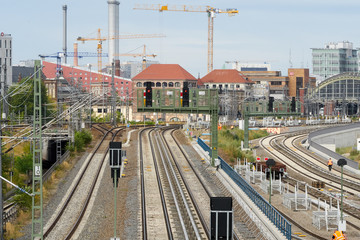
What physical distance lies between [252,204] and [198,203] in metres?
4.37

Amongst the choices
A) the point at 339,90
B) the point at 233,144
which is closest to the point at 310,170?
the point at 233,144

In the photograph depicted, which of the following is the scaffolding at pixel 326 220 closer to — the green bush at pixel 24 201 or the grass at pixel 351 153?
the green bush at pixel 24 201

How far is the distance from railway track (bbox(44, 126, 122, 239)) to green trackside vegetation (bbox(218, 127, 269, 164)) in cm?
1344

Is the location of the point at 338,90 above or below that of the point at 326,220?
above

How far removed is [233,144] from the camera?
75.6m

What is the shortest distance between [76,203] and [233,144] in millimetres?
39553

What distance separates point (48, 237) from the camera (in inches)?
1172

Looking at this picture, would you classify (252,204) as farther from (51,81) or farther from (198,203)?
(51,81)

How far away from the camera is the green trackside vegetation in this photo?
211ft

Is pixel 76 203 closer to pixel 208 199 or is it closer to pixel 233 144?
pixel 208 199

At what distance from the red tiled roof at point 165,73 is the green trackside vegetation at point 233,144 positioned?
230 feet

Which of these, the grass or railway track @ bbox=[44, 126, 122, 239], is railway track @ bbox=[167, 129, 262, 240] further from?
the grass

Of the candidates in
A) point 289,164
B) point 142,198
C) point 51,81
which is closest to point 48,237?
point 142,198

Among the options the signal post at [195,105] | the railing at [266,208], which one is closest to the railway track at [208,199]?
the railing at [266,208]
